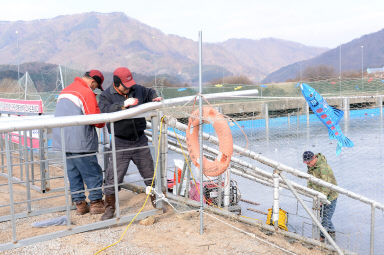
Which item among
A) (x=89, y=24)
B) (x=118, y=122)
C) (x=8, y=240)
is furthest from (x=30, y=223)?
(x=89, y=24)

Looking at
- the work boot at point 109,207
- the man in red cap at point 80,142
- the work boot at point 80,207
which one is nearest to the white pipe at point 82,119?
the man in red cap at point 80,142

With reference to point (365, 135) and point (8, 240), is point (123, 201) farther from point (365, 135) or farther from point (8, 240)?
point (365, 135)

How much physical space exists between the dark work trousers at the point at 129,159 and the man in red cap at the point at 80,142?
0.14 m

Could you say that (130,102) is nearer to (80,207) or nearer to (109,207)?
(109,207)

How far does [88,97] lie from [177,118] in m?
0.98

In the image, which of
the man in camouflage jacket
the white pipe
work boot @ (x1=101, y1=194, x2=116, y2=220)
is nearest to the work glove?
the white pipe

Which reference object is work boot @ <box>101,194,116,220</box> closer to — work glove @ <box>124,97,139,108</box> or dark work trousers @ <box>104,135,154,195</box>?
dark work trousers @ <box>104,135,154,195</box>

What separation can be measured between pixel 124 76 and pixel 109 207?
1.34 m

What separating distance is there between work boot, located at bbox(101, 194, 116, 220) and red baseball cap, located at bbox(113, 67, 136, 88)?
1168 millimetres

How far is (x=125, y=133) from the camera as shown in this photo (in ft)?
13.5

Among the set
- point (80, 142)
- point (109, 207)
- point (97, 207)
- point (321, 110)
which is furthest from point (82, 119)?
point (321, 110)

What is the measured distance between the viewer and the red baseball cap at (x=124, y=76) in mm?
4070

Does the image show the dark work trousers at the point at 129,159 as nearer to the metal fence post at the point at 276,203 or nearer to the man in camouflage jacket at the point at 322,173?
the metal fence post at the point at 276,203

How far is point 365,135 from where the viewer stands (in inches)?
573
